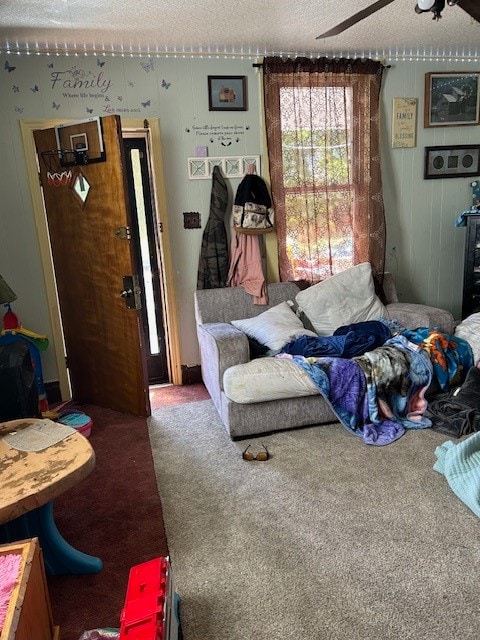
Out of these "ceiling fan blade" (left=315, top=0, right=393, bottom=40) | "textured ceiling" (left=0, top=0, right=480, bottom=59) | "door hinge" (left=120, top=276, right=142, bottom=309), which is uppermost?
"textured ceiling" (left=0, top=0, right=480, bottom=59)

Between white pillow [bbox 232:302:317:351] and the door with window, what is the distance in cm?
74

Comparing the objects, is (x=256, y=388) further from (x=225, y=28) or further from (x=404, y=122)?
(x=404, y=122)

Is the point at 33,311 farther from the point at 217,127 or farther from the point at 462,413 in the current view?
the point at 462,413

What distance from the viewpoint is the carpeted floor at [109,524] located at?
1668 millimetres

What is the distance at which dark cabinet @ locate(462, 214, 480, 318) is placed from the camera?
12.4 ft

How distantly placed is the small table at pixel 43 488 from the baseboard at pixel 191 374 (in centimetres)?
189

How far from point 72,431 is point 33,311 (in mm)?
1867

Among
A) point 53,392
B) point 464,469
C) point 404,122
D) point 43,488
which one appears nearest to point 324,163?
point 404,122

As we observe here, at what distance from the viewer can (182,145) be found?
11.3ft

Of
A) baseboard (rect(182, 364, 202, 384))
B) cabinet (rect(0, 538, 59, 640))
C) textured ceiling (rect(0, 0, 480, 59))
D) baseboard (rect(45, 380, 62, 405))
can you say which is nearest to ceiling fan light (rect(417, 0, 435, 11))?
textured ceiling (rect(0, 0, 480, 59))

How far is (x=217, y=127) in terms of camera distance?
347 cm

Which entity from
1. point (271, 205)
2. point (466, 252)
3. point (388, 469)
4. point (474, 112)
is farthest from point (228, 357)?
Result: point (474, 112)

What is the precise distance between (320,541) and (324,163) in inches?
109

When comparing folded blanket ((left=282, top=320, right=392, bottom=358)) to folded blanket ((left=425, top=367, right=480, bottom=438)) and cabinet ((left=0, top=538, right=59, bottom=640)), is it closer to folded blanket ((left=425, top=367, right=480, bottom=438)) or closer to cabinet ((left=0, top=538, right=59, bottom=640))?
folded blanket ((left=425, top=367, right=480, bottom=438))
